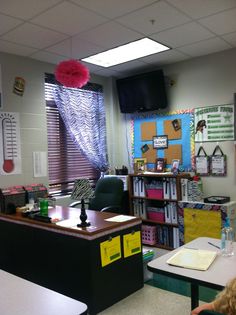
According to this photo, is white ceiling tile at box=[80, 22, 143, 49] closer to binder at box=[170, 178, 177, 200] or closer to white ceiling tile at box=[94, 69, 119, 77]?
white ceiling tile at box=[94, 69, 119, 77]

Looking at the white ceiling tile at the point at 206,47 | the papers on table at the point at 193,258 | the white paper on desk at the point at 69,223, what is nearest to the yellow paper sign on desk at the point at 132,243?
the white paper on desk at the point at 69,223

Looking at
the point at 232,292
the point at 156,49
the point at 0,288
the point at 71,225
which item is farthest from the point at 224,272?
the point at 156,49

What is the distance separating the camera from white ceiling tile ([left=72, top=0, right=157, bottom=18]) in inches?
108

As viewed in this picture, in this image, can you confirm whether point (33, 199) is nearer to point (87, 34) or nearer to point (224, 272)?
point (87, 34)

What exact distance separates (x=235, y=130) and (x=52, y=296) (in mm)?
3290

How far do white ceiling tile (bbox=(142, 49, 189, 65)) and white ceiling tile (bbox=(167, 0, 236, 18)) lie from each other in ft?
3.59

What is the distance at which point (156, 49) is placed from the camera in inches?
160

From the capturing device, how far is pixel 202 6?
9.53 feet

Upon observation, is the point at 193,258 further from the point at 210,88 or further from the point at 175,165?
the point at 210,88

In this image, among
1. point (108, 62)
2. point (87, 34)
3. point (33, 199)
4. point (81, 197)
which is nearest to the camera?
point (81, 197)

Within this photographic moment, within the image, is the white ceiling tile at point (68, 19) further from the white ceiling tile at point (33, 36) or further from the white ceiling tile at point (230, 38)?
the white ceiling tile at point (230, 38)

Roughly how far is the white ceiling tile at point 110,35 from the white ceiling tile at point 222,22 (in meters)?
Answer: 0.74

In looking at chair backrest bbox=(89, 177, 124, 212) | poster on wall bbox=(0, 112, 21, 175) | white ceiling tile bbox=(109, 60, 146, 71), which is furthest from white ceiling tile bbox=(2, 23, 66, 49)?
chair backrest bbox=(89, 177, 124, 212)

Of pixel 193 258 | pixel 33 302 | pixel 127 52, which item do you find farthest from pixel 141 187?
pixel 33 302
